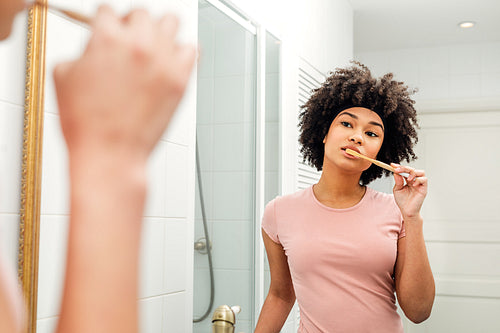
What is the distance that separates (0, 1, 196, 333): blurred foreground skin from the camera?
0.71ft

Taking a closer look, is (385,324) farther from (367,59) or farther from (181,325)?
(367,59)

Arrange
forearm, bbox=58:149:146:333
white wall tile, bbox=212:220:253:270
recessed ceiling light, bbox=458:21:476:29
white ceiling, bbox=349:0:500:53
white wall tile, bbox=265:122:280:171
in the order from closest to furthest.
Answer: forearm, bbox=58:149:146:333, white wall tile, bbox=212:220:253:270, white wall tile, bbox=265:122:280:171, white ceiling, bbox=349:0:500:53, recessed ceiling light, bbox=458:21:476:29

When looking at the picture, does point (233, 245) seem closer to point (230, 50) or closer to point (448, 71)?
point (230, 50)

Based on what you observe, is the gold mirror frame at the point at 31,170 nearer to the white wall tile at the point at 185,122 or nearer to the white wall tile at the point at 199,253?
the white wall tile at the point at 185,122

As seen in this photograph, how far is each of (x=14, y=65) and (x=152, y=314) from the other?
0.62 m

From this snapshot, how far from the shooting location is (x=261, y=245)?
5.91ft

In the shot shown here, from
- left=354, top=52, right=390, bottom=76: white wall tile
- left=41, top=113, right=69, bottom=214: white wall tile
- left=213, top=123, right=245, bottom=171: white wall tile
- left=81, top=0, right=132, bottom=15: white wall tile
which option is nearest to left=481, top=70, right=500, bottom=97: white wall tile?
left=354, top=52, right=390, bottom=76: white wall tile

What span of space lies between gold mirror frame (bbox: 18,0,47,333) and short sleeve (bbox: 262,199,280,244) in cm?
59

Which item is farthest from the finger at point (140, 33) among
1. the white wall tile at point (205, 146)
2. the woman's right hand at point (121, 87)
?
the white wall tile at point (205, 146)

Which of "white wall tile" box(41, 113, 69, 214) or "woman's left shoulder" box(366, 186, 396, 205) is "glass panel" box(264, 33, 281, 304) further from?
"white wall tile" box(41, 113, 69, 214)

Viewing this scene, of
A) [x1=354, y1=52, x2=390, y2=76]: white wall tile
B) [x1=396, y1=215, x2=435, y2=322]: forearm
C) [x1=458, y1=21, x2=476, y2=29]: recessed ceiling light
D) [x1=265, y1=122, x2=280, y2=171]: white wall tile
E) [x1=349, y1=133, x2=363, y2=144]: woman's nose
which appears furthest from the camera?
[x1=354, y1=52, x2=390, y2=76]: white wall tile

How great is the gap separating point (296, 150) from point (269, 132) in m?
0.28

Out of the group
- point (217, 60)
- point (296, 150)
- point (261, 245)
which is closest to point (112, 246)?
point (217, 60)

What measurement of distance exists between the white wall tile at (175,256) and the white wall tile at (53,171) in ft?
1.23
